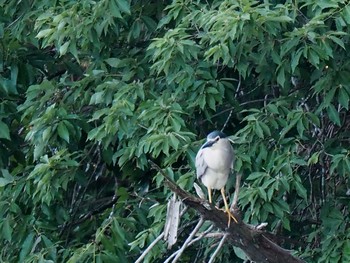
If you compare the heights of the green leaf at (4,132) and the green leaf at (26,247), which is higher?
→ the green leaf at (4,132)

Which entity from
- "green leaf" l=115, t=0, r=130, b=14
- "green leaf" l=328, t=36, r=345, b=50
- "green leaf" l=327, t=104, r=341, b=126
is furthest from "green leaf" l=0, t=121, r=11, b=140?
"green leaf" l=328, t=36, r=345, b=50

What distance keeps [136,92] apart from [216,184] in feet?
3.11

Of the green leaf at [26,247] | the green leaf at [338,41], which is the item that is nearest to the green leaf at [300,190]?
the green leaf at [338,41]

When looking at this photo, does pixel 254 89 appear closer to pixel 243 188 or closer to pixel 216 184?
pixel 243 188

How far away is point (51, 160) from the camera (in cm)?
592

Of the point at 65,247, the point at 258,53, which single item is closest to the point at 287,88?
the point at 258,53

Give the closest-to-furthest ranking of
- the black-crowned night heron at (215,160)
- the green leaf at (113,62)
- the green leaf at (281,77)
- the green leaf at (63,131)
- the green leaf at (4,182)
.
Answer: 1. the black-crowned night heron at (215,160)
2. the green leaf at (281,77)
3. the green leaf at (63,131)
4. the green leaf at (113,62)
5. the green leaf at (4,182)

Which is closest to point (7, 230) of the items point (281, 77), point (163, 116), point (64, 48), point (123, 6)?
point (64, 48)

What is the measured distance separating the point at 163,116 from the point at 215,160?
675mm

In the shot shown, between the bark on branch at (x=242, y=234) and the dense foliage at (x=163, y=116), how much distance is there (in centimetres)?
69

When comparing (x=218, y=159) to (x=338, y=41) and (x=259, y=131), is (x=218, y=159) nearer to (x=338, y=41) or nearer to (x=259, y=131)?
(x=259, y=131)

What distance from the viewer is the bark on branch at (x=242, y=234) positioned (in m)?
4.28

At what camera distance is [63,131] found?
19.6ft

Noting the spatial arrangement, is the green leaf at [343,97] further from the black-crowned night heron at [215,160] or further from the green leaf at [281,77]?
the black-crowned night heron at [215,160]
